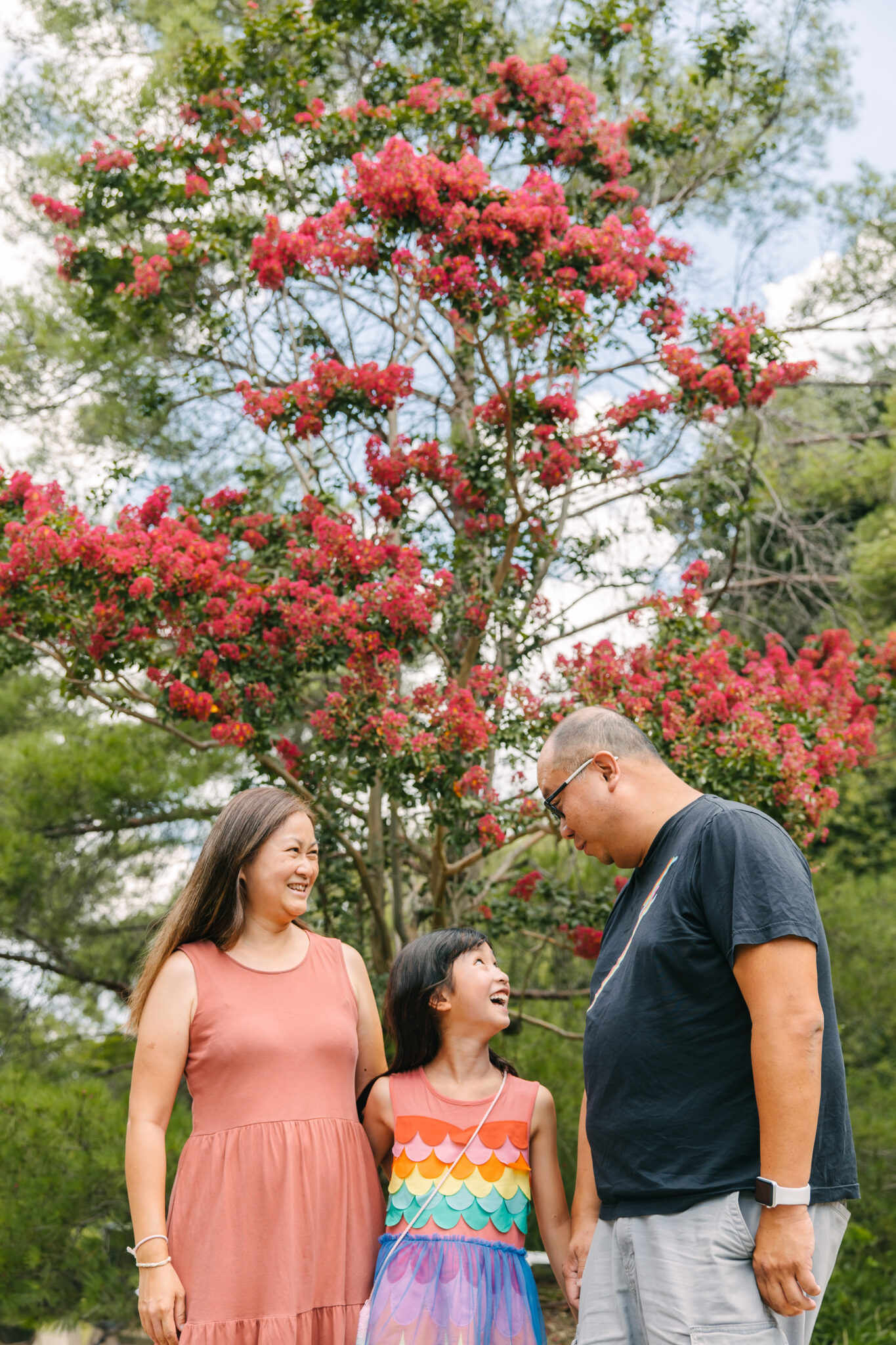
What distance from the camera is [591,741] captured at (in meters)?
1.84

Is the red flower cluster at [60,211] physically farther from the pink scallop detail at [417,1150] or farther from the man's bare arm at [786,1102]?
the man's bare arm at [786,1102]

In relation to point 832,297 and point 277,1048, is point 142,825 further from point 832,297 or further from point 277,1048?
point 832,297

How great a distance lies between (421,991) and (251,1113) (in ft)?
1.40

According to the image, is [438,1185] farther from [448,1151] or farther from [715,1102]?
→ [715,1102]

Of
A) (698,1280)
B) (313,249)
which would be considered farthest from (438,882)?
(698,1280)

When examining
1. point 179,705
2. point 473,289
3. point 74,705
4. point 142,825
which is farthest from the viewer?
point 74,705

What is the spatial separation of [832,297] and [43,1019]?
6.11 metres

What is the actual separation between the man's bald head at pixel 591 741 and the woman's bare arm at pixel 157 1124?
2.56 feet

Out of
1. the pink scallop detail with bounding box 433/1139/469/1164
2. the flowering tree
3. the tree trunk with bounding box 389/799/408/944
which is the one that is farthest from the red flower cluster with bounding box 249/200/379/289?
the pink scallop detail with bounding box 433/1139/469/1164

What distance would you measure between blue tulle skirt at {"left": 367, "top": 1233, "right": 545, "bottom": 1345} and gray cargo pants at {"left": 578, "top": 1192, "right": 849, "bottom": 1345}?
0.92ft

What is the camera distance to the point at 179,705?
3.75 metres

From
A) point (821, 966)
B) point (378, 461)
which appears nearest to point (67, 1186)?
point (378, 461)

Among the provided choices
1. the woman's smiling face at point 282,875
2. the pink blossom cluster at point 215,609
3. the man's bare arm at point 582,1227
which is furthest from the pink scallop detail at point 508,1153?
the pink blossom cluster at point 215,609

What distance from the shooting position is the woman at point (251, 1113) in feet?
5.91
